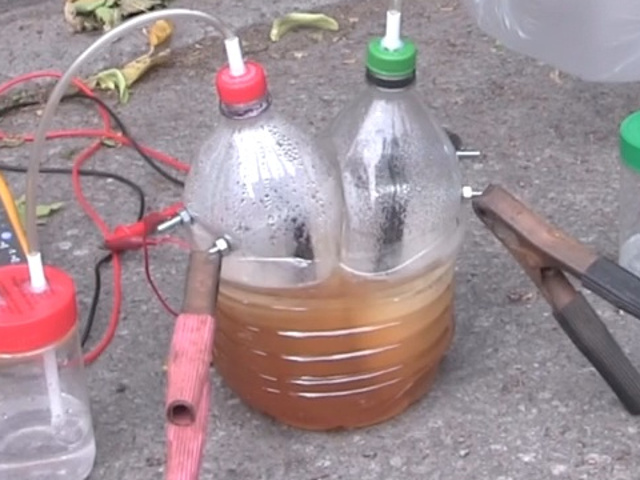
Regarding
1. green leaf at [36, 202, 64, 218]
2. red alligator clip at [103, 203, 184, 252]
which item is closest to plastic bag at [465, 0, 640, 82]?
red alligator clip at [103, 203, 184, 252]

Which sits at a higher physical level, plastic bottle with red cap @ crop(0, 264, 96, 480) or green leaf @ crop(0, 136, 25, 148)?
plastic bottle with red cap @ crop(0, 264, 96, 480)

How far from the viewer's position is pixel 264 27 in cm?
293

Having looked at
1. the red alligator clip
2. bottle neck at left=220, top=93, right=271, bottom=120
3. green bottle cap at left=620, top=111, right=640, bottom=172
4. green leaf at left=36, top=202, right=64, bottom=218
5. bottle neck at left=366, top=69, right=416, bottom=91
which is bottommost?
green leaf at left=36, top=202, right=64, bottom=218

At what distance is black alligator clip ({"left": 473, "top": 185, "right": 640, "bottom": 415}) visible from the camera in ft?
5.71

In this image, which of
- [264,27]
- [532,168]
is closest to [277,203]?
[532,168]

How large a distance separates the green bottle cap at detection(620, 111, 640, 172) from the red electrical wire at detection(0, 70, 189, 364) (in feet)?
2.22

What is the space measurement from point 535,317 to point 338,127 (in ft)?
1.44

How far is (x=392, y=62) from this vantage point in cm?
175

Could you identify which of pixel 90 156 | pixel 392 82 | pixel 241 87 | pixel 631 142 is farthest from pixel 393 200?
pixel 90 156

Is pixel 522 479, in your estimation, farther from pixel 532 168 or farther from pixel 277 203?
pixel 532 168

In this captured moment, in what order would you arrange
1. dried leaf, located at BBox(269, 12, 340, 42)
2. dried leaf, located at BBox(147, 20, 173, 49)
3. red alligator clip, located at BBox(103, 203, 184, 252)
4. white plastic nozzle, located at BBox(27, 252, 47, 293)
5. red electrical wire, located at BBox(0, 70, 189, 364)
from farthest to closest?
dried leaf, located at BBox(269, 12, 340, 42)
dried leaf, located at BBox(147, 20, 173, 49)
red alligator clip, located at BBox(103, 203, 184, 252)
red electrical wire, located at BBox(0, 70, 189, 364)
white plastic nozzle, located at BBox(27, 252, 47, 293)

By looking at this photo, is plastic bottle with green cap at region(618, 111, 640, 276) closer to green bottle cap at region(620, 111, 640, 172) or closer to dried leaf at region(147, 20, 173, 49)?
green bottle cap at region(620, 111, 640, 172)

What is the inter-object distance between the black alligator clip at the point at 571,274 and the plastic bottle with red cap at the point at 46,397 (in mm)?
539

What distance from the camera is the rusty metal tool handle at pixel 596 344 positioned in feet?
5.88
